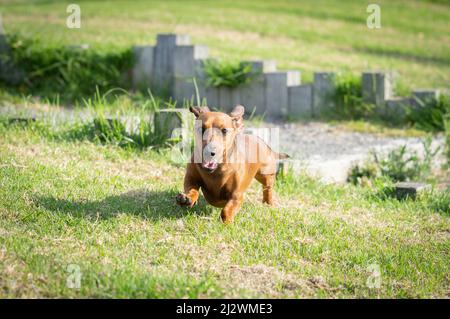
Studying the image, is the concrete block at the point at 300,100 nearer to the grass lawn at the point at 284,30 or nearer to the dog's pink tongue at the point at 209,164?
the grass lawn at the point at 284,30

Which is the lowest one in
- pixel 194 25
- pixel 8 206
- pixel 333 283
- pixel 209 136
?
pixel 333 283

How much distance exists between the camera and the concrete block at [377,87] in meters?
9.82

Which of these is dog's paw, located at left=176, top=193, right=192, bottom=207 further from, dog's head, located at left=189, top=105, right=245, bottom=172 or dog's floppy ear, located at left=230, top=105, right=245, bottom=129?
dog's floppy ear, located at left=230, top=105, right=245, bottom=129

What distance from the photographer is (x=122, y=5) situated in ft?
53.8

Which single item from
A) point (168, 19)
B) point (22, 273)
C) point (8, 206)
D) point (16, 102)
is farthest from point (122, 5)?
point (22, 273)

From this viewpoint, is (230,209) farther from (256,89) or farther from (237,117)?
(256,89)

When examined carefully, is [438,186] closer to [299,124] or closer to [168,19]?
[299,124]

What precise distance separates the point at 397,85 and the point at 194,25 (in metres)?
4.84

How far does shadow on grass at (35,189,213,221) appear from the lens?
5234mm

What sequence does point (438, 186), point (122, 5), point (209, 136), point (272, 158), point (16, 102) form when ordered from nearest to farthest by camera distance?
point (209, 136) < point (272, 158) < point (438, 186) < point (16, 102) < point (122, 5)

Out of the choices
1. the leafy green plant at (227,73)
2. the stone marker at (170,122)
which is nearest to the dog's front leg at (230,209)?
the stone marker at (170,122)

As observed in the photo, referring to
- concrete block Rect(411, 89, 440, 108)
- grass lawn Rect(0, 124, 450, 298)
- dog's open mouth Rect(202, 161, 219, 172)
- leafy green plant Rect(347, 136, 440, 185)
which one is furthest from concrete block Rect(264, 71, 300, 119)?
dog's open mouth Rect(202, 161, 219, 172)

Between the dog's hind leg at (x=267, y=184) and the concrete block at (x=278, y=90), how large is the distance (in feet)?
14.5
